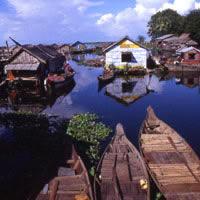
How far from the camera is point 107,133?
44.3 feet

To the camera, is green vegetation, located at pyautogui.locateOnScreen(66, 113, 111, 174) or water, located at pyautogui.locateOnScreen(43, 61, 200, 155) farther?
water, located at pyautogui.locateOnScreen(43, 61, 200, 155)

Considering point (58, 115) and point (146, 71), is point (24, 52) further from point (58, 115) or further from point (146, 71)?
point (146, 71)

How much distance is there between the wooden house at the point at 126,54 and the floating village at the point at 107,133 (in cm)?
16

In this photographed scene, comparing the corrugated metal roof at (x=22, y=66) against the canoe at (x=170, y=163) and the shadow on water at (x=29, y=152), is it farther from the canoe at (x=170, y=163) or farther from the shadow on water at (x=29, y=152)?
the canoe at (x=170, y=163)

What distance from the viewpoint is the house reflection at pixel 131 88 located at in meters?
21.7

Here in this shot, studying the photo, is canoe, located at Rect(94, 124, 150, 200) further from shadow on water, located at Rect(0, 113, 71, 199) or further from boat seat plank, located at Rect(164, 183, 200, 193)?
shadow on water, located at Rect(0, 113, 71, 199)

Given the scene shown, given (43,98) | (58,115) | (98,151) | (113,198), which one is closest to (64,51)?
(43,98)

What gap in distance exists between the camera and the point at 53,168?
898 cm

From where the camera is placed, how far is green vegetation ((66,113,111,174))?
36.2 ft

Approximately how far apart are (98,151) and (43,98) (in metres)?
13.6

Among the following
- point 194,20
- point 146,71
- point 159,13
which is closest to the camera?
point 146,71

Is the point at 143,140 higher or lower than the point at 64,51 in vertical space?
lower

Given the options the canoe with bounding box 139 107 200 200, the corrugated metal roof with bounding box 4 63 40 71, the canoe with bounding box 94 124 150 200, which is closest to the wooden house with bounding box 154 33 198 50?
the corrugated metal roof with bounding box 4 63 40 71

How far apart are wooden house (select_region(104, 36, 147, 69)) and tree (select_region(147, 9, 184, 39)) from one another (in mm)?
47777
